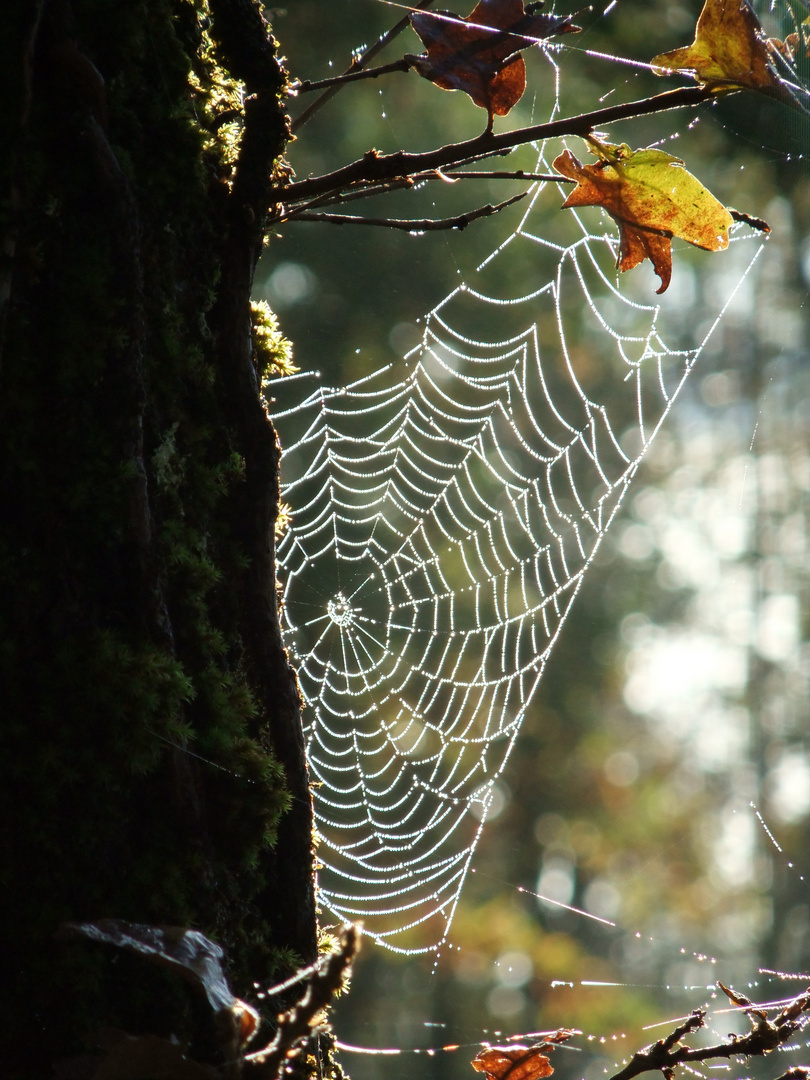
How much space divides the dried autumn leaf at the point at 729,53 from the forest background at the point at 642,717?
8.85 meters

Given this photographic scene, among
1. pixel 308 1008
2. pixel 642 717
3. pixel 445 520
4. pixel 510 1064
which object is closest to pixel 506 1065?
pixel 510 1064

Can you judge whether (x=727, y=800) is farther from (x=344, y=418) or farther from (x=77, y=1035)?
(x=77, y=1035)

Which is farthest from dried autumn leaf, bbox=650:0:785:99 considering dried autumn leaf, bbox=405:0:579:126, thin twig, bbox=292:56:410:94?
thin twig, bbox=292:56:410:94

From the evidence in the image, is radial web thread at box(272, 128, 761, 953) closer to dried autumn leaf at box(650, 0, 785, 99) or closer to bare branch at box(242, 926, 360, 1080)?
dried autumn leaf at box(650, 0, 785, 99)

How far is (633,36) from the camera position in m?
6.12

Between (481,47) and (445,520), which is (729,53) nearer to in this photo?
(481,47)

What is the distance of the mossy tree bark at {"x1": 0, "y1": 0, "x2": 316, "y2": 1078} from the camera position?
71 cm

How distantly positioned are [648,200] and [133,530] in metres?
0.89

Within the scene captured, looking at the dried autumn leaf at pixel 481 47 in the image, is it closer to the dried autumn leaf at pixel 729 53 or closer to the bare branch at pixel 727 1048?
the dried autumn leaf at pixel 729 53

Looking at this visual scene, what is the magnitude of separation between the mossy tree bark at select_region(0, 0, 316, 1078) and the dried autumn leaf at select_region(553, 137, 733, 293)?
1.52 feet

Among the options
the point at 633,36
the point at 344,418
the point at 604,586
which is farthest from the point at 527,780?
the point at 633,36

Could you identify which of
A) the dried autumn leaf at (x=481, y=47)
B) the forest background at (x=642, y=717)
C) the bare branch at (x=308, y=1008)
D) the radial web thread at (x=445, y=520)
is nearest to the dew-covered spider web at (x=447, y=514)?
the radial web thread at (x=445, y=520)

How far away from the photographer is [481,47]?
1038 mm

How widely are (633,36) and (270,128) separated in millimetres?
6395
